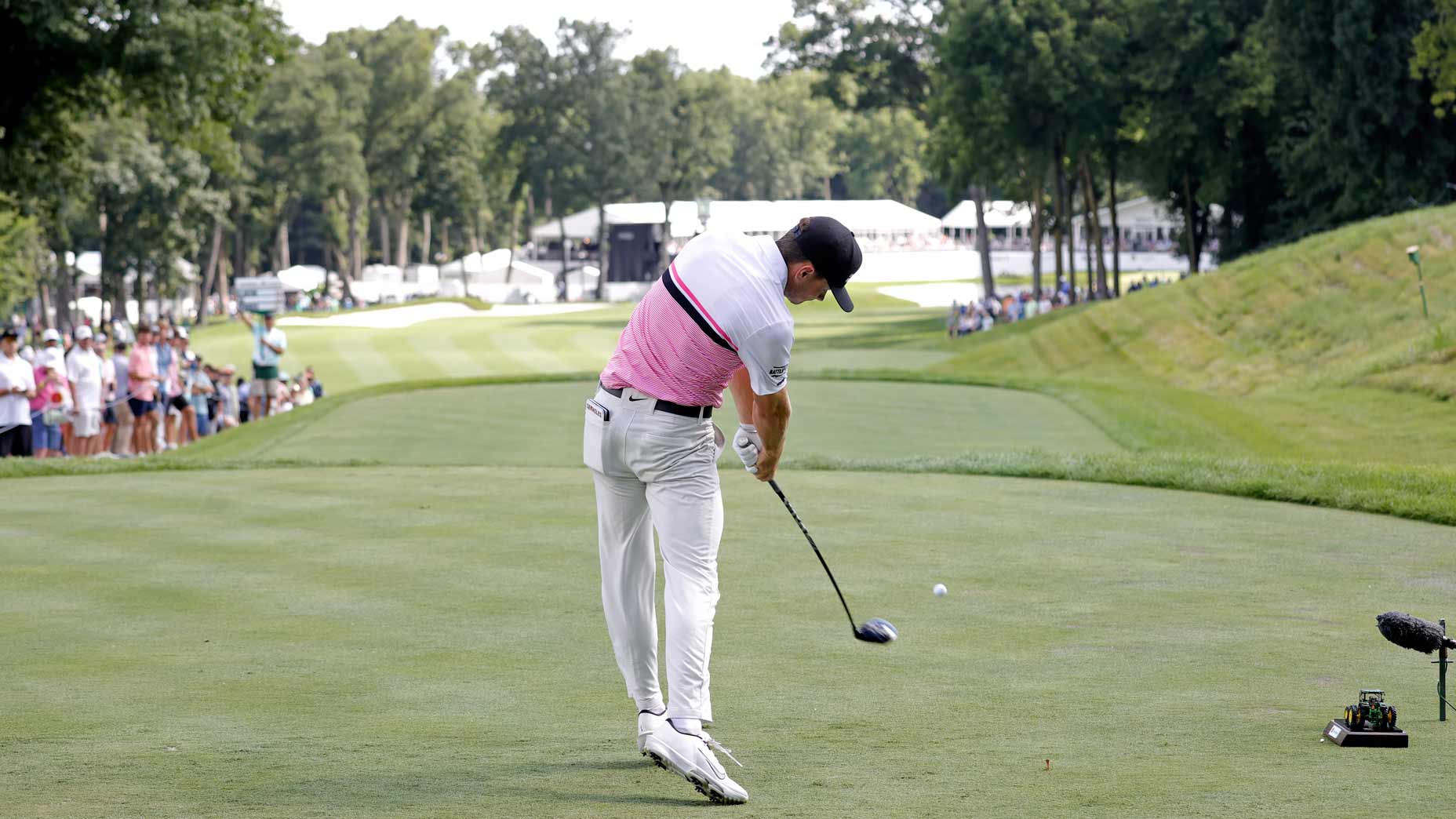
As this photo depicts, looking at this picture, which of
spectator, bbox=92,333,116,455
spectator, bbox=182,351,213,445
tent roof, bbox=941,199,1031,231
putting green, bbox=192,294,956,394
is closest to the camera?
spectator, bbox=92,333,116,455

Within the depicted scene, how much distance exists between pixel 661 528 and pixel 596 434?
38 cm

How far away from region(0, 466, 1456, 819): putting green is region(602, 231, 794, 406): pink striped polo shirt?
125cm

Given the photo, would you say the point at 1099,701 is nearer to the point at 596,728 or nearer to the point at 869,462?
the point at 596,728

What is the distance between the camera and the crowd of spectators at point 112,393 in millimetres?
18719

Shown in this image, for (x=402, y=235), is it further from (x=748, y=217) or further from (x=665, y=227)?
(x=748, y=217)

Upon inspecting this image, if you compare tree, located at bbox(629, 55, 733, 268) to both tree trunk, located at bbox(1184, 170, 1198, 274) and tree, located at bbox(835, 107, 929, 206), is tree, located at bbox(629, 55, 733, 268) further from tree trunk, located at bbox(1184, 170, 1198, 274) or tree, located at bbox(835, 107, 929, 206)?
tree trunk, located at bbox(1184, 170, 1198, 274)

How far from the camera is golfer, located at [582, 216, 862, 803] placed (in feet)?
16.5

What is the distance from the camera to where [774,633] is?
721cm

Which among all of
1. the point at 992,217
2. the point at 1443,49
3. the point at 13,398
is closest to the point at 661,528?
the point at 13,398

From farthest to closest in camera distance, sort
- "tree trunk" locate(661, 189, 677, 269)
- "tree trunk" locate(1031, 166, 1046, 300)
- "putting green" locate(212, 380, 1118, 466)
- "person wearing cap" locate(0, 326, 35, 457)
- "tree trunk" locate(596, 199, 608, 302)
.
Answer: "tree trunk" locate(661, 189, 677, 269) < "tree trunk" locate(596, 199, 608, 302) < "tree trunk" locate(1031, 166, 1046, 300) < "person wearing cap" locate(0, 326, 35, 457) < "putting green" locate(212, 380, 1118, 466)

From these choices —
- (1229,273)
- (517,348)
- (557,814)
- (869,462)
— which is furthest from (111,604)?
(517,348)

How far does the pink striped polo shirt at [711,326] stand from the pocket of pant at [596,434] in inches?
4.2

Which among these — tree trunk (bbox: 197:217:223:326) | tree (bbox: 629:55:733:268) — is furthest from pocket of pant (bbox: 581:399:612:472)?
tree (bbox: 629:55:733:268)

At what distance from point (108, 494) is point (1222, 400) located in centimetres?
1565
